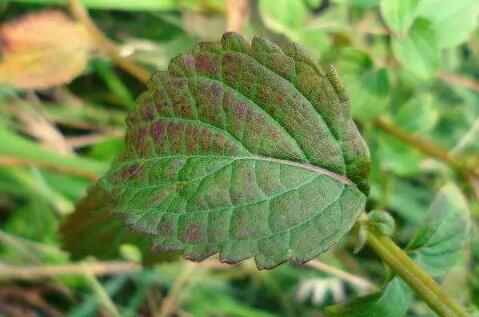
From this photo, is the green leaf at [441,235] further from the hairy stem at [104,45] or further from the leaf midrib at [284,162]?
the hairy stem at [104,45]

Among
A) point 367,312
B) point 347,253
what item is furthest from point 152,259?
point 347,253

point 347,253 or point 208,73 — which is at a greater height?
point 208,73

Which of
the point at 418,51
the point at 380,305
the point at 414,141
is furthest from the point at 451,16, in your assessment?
the point at 380,305

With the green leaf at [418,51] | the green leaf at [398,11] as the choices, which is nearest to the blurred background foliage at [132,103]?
the green leaf at [418,51]

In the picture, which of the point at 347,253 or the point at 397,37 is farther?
the point at 347,253

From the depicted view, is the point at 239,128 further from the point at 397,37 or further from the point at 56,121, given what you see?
the point at 56,121

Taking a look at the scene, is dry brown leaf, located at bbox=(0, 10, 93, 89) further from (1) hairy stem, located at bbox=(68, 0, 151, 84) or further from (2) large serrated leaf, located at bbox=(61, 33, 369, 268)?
(2) large serrated leaf, located at bbox=(61, 33, 369, 268)

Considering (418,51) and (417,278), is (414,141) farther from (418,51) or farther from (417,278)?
(417,278)

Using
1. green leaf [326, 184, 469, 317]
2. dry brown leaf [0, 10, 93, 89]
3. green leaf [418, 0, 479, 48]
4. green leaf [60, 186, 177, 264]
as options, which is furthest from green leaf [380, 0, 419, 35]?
dry brown leaf [0, 10, 93, 89]
